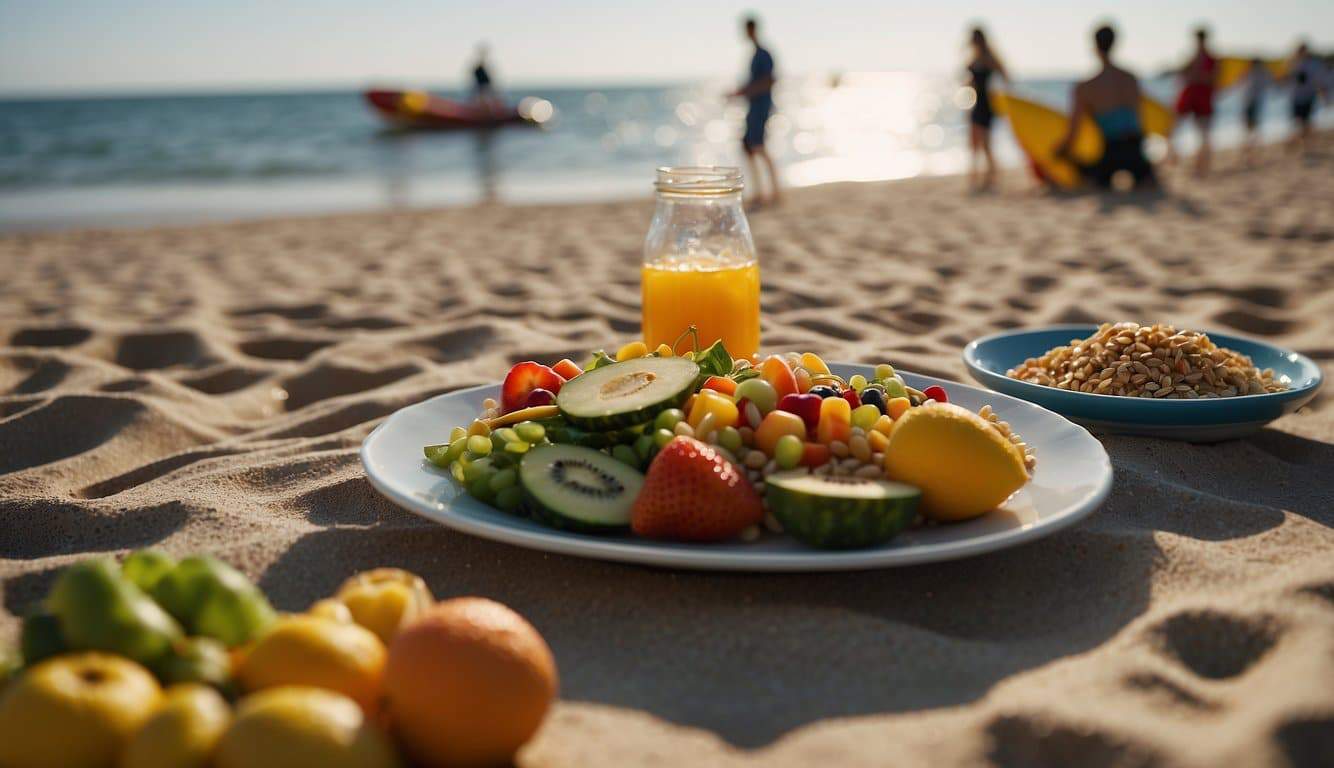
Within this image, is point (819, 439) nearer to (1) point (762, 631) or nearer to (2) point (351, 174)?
(1) point (762, 631)

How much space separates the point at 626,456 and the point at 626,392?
0.13 meters

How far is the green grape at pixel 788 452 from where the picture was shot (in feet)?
5.05

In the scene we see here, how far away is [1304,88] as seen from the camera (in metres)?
12.5

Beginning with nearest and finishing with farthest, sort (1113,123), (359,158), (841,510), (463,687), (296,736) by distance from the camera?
(296,736)
(463,687)
(841,510)
(1113,123)
(359,158)

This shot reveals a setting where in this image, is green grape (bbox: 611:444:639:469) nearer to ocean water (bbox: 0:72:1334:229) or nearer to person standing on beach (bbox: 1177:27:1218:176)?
ocean water (bbox: 0:72:1334:229)

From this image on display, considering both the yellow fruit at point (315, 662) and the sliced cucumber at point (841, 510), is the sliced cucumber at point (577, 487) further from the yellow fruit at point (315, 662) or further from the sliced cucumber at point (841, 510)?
the yellow fruit at point (315, 662)

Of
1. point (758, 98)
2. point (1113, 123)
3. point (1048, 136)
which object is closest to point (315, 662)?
point (758, 98)

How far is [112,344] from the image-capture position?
371cm

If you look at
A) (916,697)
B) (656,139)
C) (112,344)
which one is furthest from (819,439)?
(656,139)

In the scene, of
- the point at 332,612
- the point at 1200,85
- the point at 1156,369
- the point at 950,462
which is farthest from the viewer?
the point at 1200,85

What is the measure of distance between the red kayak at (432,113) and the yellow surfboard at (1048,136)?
13898 millimetres

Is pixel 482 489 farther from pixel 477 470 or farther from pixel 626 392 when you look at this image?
pixel 626 392

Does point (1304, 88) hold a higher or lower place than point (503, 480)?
higher

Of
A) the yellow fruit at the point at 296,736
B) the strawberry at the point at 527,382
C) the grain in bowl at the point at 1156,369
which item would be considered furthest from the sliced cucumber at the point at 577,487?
the grain in bowl at the point at 1156,369
